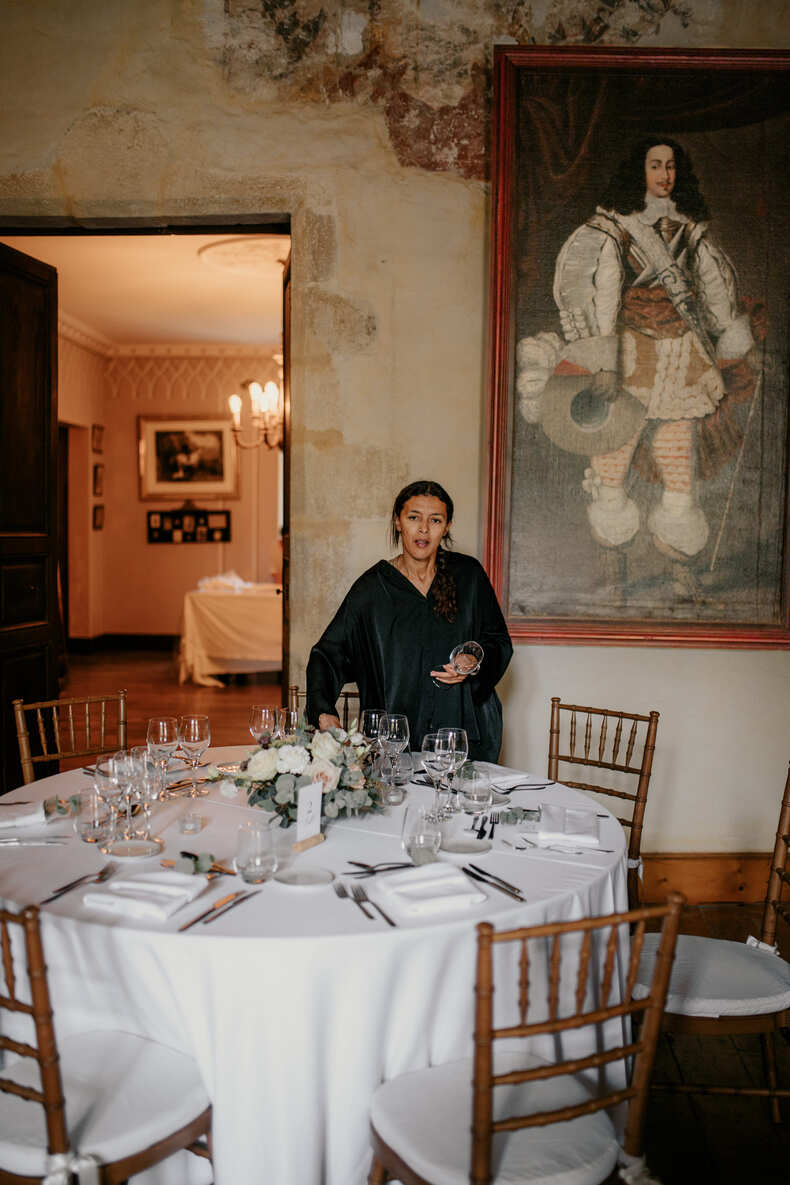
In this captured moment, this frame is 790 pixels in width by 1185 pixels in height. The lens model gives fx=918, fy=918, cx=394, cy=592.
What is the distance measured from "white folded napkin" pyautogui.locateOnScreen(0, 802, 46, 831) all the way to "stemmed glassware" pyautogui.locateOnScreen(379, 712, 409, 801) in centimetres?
91

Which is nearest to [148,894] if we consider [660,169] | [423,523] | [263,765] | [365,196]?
[263,765]

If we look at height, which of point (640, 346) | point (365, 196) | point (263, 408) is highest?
point (365, 196)

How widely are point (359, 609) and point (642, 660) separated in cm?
148

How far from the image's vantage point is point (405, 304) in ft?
13.4

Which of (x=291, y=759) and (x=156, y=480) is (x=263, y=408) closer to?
(x=156, y=480)

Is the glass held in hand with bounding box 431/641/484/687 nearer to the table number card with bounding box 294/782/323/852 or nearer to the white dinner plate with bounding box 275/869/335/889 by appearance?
the table number card with bounding box 294/782/323/852

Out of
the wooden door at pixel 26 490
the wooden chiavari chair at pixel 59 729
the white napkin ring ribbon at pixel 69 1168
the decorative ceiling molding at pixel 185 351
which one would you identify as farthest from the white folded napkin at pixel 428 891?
the decorative ceiling molding at pixel 185 351

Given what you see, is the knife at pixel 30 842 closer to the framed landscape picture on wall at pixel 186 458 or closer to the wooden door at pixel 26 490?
the wooden door at pixel 26 490

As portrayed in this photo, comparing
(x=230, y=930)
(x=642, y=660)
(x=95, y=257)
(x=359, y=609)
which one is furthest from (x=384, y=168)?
(x=95, y=257)

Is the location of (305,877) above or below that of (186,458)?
below

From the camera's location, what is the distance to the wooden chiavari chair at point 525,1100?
4.91ft

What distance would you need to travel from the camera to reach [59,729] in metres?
4.91

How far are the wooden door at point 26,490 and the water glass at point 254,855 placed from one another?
2.72 metres

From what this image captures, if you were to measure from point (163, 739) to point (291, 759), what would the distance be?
535 mm
